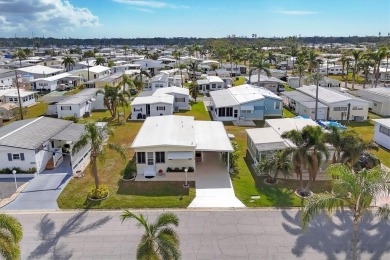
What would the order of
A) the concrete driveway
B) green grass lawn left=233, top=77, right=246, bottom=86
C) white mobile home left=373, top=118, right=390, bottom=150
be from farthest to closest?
green grass lawn left=233, top=77, right=246, bottom=86 < white mobile home left=373, top=118, right=390, bottom=150 < the concrete driveway

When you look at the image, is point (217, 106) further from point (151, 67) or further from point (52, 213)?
point (151, 67)

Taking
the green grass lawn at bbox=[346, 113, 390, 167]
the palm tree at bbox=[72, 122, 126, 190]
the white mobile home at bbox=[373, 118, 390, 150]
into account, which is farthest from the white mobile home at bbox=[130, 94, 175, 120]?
the white mobile home at bbox=[373, 118, 390, 150]

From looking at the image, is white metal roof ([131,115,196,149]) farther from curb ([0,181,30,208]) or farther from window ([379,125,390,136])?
window ([379,125,390,136])

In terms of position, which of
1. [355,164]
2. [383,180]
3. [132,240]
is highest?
[383,180]

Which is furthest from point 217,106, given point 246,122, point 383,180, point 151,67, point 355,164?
point 151,67

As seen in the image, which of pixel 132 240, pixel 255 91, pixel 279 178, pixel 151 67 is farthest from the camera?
pixel 151 67

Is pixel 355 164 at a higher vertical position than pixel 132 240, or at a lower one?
higher

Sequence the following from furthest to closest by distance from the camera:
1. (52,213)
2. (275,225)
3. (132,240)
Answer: (52,213)
(275,225)
(132,240)
